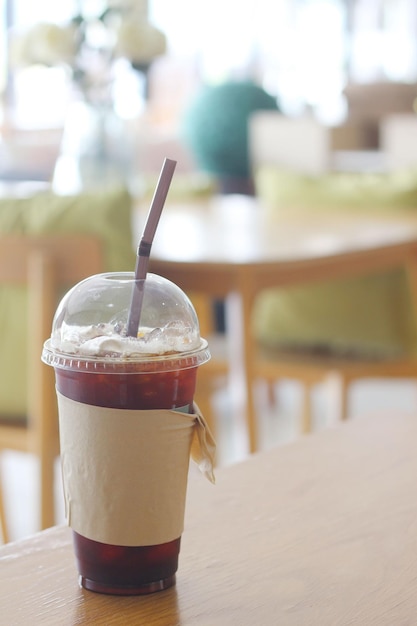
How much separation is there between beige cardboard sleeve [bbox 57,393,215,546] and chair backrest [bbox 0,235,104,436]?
3.70 feet

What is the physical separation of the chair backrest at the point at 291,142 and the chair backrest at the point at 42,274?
267cm

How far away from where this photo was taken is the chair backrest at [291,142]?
4.44 meters

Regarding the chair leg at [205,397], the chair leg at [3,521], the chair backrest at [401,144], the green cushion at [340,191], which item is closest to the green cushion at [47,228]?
the chair leg at [3,521]

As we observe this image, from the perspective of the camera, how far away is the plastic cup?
0.66m

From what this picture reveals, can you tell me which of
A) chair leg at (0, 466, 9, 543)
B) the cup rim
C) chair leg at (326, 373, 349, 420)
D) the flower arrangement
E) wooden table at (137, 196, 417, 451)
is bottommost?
chair leg at (0, 466, 9, 543)

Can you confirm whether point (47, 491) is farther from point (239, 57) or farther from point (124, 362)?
point (239, 57)

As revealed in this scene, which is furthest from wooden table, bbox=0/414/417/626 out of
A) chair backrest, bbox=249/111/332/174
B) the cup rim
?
chair backrest, bbox=249/111/332/174

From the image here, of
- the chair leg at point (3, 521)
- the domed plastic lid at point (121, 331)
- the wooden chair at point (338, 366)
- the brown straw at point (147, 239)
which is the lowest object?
the chair leg at point (3, 521)

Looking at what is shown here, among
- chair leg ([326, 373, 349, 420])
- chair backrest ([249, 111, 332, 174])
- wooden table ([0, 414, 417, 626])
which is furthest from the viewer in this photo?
chair backrest ([249, 111, 332, 174])

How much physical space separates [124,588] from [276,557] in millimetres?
105

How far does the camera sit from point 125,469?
2.19 feet

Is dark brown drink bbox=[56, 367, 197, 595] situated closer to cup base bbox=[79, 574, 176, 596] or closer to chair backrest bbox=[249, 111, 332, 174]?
cup base bbox=[79, 574, 176, 596]

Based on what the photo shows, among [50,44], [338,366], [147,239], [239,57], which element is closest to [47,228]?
[338,366]

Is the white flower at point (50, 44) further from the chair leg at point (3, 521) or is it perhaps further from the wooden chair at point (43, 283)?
the chair leg at point (3, 521)
